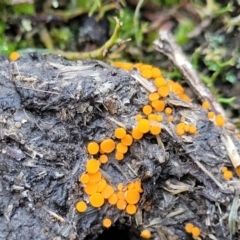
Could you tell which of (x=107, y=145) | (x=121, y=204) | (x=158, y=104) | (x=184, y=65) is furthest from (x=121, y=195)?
(x=184, y=65)

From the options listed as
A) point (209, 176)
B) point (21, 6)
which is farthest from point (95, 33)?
point (209, 176)

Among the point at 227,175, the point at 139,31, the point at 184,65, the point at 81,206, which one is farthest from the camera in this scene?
the point at 139,31

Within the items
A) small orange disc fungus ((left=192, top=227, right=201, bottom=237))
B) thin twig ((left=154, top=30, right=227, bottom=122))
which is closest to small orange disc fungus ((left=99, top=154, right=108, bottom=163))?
small orange disc fungus ((left=192, top=227, right=201, bottom=237))

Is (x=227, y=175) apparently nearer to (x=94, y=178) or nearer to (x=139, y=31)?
(x=94, y=178)

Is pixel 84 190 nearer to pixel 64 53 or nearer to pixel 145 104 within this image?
pixel 145 104

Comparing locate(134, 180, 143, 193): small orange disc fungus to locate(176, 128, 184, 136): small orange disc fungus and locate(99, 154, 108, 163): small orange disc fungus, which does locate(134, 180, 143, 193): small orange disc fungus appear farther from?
locate(176, 128, 184, 136): small orange disc fungus
